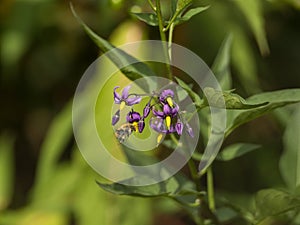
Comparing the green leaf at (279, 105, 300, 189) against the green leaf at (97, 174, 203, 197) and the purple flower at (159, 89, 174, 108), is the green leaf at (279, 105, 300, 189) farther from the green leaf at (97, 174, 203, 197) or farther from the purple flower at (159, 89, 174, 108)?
the purple flower at (159, 89, 174, 108)

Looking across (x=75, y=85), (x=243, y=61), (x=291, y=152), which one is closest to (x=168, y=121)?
(x=291, y=152)

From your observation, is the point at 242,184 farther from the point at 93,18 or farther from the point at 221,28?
the point at 93,18

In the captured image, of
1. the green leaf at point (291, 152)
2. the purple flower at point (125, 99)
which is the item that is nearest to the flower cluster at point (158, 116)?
the purple flower at point (125, 99)

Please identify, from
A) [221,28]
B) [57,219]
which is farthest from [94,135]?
[221,28]

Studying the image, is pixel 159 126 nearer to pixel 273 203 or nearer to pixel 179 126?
pixel 179 126

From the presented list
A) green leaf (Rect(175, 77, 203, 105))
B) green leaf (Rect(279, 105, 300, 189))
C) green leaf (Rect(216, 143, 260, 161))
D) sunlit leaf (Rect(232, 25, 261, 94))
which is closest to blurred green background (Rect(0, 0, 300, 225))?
sunlit leaf (Rect(232, 25, 261, 94))

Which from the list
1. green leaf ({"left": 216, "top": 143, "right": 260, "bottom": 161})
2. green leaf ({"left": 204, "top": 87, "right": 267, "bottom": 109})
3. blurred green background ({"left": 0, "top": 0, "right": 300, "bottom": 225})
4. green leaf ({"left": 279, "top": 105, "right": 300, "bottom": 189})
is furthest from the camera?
blurred green background ({"left": 0, "top": 0, "right": 300, "bottom": 225})
